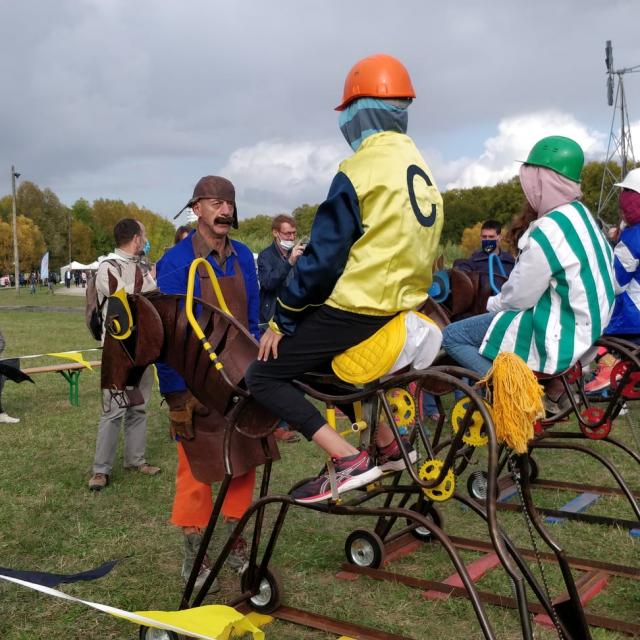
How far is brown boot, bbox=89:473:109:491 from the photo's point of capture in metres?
5.84

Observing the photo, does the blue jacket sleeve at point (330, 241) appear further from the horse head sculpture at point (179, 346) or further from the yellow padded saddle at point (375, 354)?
the horse head sculpture at point (179, 346)

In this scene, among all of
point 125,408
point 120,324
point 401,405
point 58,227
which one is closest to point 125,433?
point 125,408

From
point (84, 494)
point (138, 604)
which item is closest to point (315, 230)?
point (138, 604)

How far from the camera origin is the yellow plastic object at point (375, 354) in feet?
9.02

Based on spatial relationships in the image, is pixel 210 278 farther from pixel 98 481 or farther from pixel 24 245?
pixel 24 245

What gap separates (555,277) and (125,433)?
4.20 meters

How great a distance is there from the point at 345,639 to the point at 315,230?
6.24 feet

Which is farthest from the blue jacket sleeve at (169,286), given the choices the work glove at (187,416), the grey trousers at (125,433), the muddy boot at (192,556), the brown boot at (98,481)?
the brown boot at (98,481)

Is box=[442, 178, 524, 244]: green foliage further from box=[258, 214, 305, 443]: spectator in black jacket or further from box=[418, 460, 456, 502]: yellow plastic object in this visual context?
box=[418, 460, 456, 502]: yellow plastic object

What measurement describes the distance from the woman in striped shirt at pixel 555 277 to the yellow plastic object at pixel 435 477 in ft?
3.16

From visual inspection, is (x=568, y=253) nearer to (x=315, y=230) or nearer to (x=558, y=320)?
(x=558, y=320)

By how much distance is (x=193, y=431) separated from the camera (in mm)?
3746

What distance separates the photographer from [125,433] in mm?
6406

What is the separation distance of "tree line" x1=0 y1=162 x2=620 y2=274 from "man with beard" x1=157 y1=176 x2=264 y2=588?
55382 millimetres
